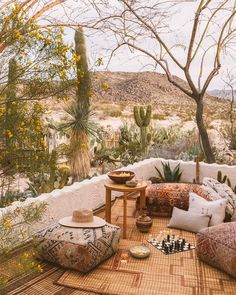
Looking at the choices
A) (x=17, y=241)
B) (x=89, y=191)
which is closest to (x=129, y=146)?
(x=89, y=191)

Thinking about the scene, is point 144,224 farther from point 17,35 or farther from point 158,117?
point 158,117

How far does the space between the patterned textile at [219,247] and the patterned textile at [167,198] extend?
5.15 feet

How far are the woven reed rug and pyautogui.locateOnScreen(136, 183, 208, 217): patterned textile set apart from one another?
1516mm

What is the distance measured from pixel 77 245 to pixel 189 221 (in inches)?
75.7

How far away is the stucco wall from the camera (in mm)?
5219

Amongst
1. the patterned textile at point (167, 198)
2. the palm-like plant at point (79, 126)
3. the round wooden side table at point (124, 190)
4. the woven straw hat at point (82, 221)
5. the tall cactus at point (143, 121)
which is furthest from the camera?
the tall cactus at point (143, 121)

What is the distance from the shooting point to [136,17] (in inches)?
425

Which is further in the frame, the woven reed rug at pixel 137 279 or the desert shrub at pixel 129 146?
the desert shrub at pixel 129 146

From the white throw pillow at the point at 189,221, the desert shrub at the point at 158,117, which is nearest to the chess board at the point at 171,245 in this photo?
the white throw pillow at the point at 189,221

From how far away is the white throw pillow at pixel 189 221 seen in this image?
5340 mm

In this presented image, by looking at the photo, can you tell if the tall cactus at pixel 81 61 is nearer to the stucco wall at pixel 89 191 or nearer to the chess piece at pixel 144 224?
the stucco wall at pixel 89 191

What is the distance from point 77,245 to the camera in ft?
13.5

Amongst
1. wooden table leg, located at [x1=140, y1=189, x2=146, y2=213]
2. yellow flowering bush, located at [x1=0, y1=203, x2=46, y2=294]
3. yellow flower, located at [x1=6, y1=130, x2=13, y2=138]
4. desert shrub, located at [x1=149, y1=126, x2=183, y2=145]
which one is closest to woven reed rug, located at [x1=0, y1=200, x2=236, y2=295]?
yellow flowering bush, located at [x1=0, y1=203, x2=46, y2=294]

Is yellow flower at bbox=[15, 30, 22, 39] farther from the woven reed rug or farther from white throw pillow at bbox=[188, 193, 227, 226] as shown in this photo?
white throw pillow at bbox=[188, 193, 227, 226]
